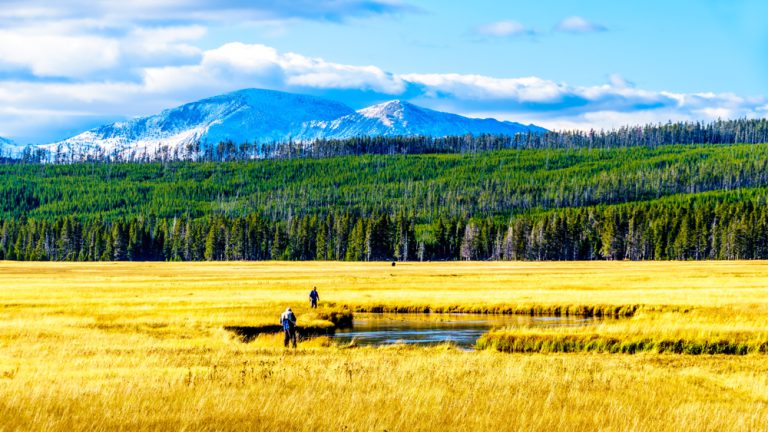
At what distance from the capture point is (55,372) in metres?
26.1

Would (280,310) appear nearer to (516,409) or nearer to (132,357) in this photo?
(132,357)

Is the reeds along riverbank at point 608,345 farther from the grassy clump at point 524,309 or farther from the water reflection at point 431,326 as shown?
the grassy clump at point 524,309

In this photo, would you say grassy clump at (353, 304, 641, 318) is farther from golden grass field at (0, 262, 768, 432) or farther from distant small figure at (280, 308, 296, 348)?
distant small figure at (280, 308, 296, 348)

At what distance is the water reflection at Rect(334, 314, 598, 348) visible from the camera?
1666 inches

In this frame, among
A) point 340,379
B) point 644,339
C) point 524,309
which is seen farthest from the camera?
point 524,309

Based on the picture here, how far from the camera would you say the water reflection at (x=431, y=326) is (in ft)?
139

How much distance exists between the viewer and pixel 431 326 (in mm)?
49344

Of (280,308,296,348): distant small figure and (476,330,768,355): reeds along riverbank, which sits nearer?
(476,330,768,355): reeds along riverbank

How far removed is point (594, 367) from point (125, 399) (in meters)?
15.7

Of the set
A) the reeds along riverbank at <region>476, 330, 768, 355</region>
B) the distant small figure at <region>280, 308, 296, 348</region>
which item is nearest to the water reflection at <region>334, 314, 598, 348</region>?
the reeds along riverbank at <region>476, 330, 768, 355</region>

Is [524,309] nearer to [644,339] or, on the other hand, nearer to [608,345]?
[644,339]

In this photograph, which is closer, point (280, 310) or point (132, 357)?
point (132, 357)

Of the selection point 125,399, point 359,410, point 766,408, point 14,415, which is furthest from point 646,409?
point 14,415

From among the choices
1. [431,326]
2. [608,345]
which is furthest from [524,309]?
[608,345]
